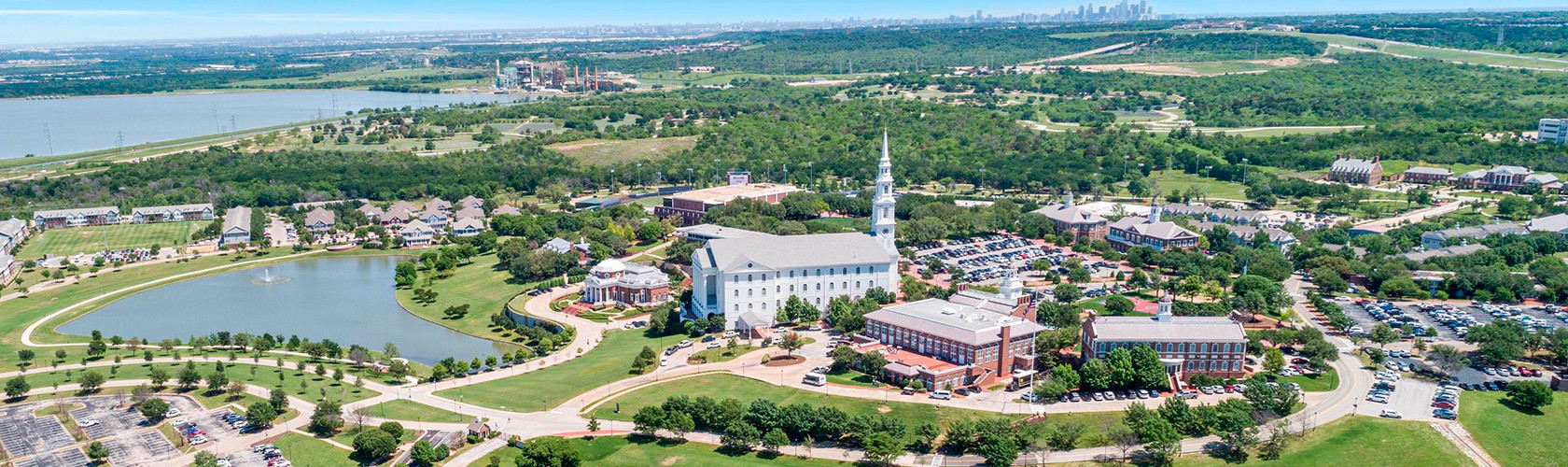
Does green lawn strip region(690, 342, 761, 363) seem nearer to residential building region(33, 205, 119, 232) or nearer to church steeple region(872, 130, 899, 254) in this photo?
church steeple region(872, 130, 899, 254)

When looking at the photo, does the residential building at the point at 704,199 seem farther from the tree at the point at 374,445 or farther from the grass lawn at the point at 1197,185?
the tree at the point at 374,445

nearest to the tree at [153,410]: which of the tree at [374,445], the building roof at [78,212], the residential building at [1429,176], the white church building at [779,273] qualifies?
the tree at [374,445]

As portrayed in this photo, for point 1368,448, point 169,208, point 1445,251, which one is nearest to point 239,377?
point 1368,448

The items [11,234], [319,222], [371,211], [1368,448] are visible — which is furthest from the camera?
[371,211]

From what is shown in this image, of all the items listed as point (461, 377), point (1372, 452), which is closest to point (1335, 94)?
point (1372, 452)

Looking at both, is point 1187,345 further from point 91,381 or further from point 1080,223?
point 91,381

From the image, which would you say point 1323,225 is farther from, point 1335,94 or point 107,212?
point 107,212
